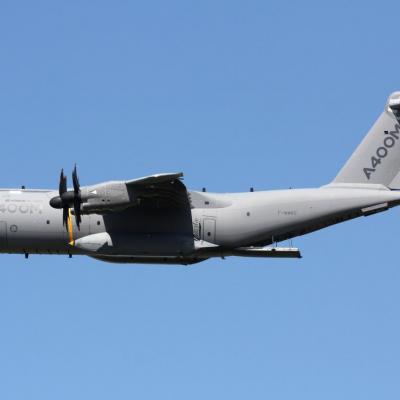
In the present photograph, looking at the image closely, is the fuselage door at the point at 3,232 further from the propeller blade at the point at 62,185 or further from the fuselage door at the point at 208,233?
the fuselage door at the point at 208,233

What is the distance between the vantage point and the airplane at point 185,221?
33781mm

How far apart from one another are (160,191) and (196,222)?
1760 millimetres

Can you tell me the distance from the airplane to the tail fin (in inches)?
19.9

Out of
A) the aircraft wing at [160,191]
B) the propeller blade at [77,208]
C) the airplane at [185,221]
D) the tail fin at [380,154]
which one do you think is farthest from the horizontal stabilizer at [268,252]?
the propeller blade at [77,208]

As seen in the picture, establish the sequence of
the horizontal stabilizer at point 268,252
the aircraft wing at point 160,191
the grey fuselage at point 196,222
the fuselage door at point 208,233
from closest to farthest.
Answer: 1. the aircraft wing at point 160,191
2. the horizontal stabilizer at point 268,252
3. the grey fuselage at point 196,222
4. the fuselage door at point 208,233

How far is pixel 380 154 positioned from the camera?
35531 mm

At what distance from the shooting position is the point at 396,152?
3553 centimetres

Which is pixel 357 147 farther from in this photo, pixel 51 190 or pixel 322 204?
pixel 51 190

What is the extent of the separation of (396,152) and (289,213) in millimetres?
4410

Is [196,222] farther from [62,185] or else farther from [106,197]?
[62,185]

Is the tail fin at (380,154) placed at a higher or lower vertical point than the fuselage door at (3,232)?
higher

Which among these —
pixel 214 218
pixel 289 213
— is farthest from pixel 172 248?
pixel 289 213

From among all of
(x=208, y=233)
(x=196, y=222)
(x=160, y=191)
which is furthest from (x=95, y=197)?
(x=208, y=233)

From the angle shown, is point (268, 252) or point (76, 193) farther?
point (268, 252)
